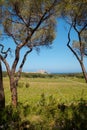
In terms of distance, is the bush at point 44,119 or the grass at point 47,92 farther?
the grass at point 47,92

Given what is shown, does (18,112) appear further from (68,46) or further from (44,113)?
(68,46)

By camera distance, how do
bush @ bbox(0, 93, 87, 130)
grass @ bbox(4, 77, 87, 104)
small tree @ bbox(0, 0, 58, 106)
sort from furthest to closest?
grass @ bbox(4, 77, 87, 104) → small tree @ bbox(0, 0, 58, 106) → bush @ bbox(0, 93, 87, 130)

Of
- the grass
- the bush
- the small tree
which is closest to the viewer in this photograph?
the bush

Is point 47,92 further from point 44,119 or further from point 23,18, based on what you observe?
point 44,119

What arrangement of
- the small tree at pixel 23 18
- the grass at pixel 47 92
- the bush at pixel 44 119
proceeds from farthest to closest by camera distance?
the grass at pixel 47 92
the small tree at pixel 23 18
the bush at pixel 44 119

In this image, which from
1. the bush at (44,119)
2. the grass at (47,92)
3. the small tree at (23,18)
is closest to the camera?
the bush at (44,119)

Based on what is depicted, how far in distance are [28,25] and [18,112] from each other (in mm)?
9840

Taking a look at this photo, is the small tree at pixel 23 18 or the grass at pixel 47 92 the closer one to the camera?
the small tree at pixel 23 18

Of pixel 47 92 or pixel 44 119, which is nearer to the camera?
pixel 44 119

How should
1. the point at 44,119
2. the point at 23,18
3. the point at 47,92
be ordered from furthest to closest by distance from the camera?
the point at 47,92 → the point at 23,18 → the point at 44,119

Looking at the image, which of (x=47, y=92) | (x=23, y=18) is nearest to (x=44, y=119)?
(x=23, y=18)

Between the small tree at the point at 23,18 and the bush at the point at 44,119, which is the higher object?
the small tree at the point at 23,18

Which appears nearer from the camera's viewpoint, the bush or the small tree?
the bush

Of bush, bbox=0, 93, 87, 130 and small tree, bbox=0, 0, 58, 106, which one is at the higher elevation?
small tree, bbox=0, 0, 58, 106
